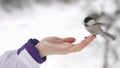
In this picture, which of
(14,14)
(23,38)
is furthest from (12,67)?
(14,14)

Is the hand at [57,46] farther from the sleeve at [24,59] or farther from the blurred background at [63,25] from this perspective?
the blurred background at [63,25]

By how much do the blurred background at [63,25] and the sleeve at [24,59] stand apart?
1052 millimetres

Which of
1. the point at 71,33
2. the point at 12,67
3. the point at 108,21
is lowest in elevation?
the point at 71,33

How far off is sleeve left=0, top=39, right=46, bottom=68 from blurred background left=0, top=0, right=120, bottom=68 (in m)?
1.05

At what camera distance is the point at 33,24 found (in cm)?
316

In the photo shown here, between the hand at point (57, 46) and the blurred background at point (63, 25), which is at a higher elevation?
the hand at point (57, 46)

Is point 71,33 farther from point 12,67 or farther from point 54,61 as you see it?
point 12,67

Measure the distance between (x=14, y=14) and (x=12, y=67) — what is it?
2667mm

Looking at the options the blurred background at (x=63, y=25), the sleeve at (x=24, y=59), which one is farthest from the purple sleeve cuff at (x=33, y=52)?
the blurred background at (x=63, y=25)

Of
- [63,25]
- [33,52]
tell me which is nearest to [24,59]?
[33,52]

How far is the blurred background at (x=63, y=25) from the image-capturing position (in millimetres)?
2271

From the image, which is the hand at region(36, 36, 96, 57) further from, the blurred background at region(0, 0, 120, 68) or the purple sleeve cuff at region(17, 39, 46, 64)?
the blurred background at region(0, 0, 120, 68)

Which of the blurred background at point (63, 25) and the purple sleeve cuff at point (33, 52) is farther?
the blurred background at point (63, 25)

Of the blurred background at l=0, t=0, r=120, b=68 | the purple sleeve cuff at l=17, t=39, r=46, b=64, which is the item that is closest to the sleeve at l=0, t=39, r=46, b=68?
the purple sleeve cuff at l=17, t=39, r=46, b=64
